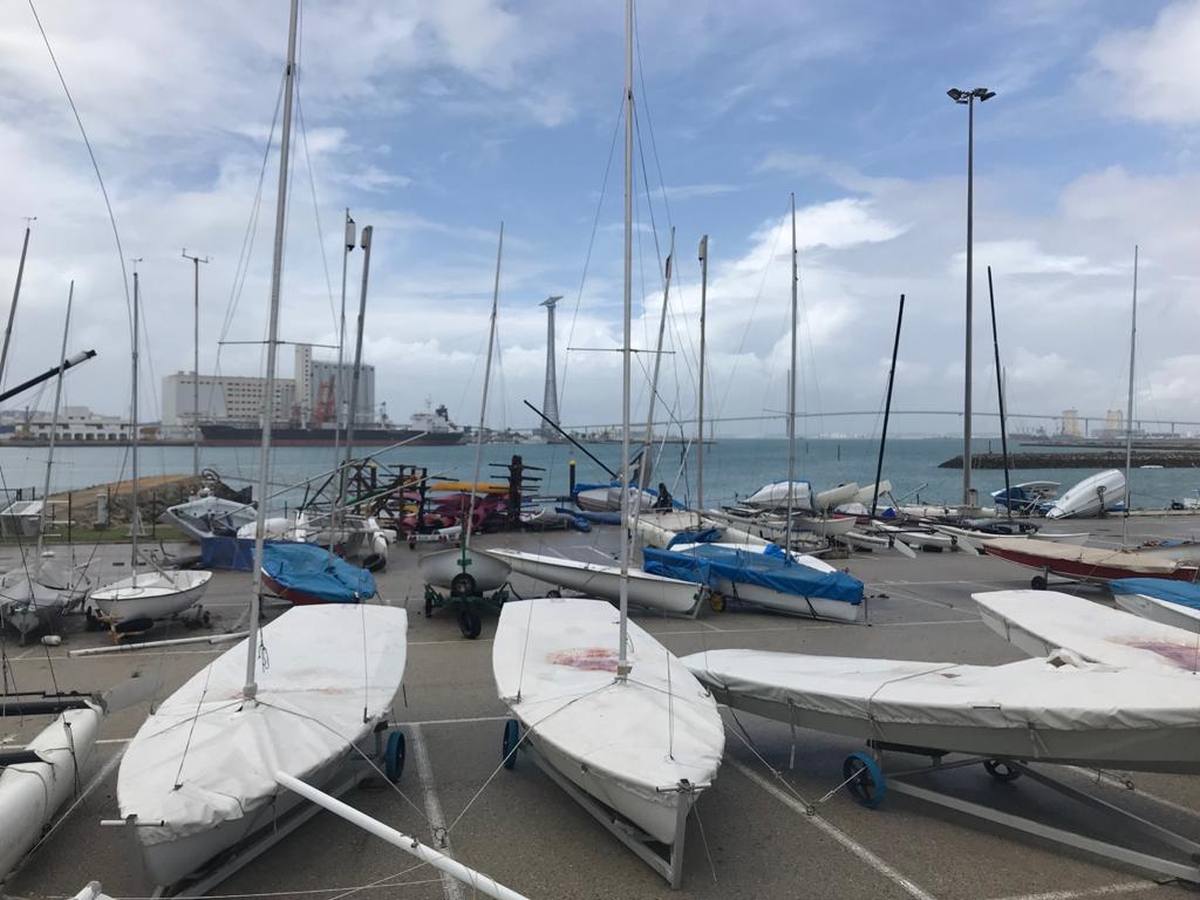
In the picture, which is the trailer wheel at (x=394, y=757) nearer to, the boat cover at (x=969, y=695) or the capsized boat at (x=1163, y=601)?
the boat cover at (x=969, y=695)

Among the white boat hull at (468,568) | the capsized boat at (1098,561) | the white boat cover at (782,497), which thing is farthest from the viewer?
the white boat cover at (782,497)

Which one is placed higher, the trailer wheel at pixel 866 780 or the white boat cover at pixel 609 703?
the white boat cover at pixel 609 703

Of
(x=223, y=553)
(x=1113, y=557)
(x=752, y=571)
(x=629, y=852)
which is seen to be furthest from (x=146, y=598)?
(x=1113, y=557)

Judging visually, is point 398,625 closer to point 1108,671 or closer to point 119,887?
point 119,887

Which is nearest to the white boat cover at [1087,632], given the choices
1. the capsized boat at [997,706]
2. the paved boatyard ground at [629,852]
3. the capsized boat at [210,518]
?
the capsized boat at [997,706]

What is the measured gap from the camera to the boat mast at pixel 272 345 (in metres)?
6.95

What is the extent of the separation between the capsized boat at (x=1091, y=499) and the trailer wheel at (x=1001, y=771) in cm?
3233

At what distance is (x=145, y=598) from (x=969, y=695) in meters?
11.7

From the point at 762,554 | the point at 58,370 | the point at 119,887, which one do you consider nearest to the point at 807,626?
the point at 762,554

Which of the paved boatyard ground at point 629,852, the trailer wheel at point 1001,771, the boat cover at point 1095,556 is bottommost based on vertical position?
the paved boatyard ground at point 629,852

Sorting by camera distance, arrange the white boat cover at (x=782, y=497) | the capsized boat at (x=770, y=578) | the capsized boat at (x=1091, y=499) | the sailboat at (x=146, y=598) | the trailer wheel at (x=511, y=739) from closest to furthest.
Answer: the trailer wheel at (x=511, y=739)
the sailboat at (x=146, y=598)
the capsized boat at (x=770, y=578)
the white boat cover at (x=782, y=497)
the capsized boat at (x=1091, y=499)

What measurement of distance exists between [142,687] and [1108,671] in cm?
847

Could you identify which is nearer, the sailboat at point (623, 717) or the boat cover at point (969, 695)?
the sailboat at point (623, 717)

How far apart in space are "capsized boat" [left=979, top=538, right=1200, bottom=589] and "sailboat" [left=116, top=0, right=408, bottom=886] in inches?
567
